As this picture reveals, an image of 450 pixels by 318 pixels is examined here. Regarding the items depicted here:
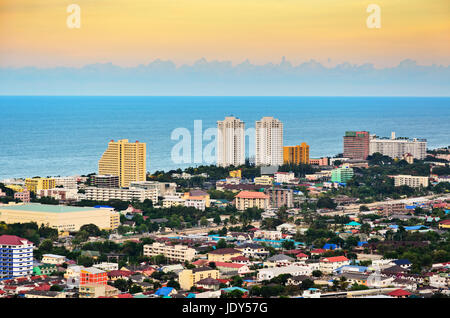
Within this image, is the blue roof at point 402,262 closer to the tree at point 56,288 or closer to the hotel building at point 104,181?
the tree at point 56,288

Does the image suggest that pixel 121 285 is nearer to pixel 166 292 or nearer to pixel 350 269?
pixel 166 292

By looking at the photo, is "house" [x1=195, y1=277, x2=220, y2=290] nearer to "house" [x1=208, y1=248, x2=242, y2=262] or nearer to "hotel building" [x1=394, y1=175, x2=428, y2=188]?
"house" [x1=208, y1=248, x2=242, y2=262]

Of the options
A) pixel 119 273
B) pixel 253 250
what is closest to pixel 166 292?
pixel 119 273

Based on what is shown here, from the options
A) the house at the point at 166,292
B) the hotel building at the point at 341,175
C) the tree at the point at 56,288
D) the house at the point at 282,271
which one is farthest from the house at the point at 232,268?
the hotel building at the point at 341,175

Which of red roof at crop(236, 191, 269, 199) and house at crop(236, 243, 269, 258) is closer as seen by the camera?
house at crop(236, 243, 269, 258)

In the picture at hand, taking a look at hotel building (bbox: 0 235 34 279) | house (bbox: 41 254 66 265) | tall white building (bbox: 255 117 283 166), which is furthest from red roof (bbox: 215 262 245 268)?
tall white building (bbox: 255 117 283 166)
